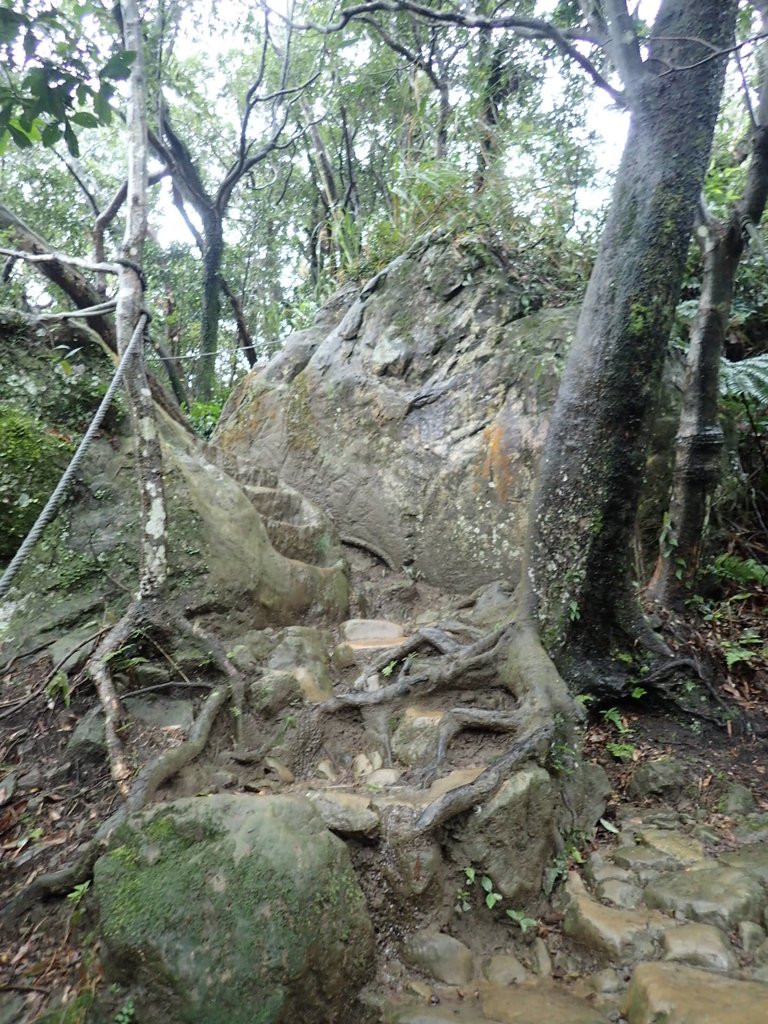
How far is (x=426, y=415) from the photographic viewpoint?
577 centimetres

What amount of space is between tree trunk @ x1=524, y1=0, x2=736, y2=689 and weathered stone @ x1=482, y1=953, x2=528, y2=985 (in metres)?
1.58

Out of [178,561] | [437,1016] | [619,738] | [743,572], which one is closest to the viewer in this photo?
[437,1016]

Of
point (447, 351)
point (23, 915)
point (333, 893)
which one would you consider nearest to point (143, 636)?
point (23, 915)

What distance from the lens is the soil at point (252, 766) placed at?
244 cm

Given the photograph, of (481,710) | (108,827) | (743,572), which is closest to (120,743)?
(108,827)

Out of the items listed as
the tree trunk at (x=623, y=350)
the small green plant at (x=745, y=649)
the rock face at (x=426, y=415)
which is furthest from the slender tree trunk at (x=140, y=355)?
the small green plant at (x=745, y=649)

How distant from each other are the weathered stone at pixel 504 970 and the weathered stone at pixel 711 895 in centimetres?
61

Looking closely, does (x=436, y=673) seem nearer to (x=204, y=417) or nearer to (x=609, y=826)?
(x=609, y=826)

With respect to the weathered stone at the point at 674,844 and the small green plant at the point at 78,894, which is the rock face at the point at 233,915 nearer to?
the small green plant at the point at 78,894

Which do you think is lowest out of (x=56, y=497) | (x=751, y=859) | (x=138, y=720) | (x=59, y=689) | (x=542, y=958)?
(x=542, y=958)

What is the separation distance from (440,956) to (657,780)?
1.60 metres

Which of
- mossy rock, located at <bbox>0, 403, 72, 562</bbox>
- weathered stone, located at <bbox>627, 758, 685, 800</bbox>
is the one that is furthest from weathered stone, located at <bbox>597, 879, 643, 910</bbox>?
mossy rock, located at <bbox>0, 403, 72, 562</bbox>

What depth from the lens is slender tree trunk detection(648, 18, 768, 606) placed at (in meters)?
4.12

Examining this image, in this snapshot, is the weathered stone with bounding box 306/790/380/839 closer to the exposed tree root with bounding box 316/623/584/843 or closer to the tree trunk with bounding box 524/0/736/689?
the exposed tree root with bounding box 316/623/584/843
